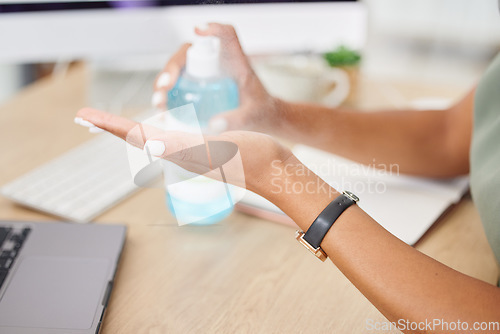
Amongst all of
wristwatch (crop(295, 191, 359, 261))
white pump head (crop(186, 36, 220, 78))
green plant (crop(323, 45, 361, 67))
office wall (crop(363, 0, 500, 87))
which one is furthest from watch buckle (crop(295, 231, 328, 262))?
office wall (crop(363, 0, 500, 87))

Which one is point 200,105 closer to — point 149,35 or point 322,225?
point 322,225

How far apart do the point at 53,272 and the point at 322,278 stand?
28cm

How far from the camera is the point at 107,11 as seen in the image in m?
0.79

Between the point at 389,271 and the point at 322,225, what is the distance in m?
0.07

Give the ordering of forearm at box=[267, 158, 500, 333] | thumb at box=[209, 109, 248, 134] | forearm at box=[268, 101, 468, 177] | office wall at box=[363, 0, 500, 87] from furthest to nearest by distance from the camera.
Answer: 1. office wall at box=[363, 0, 500, 87]
2. forearm at box=[268, 101, 468, 177]
3. thumb at box=[209, 109, 248, 134]
4. forearm at box=[267, 158, 500, 333]

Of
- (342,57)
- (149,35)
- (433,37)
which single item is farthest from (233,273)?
(433,37)

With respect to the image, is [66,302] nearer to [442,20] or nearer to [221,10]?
[221,10]

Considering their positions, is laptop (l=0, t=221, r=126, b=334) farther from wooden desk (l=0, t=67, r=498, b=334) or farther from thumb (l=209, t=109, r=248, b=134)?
thumb (l=209, t=109, r=248, b=134)

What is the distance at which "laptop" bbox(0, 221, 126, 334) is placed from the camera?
1.51 feet

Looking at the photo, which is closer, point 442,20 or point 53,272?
point 53,272

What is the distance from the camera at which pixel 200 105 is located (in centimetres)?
57

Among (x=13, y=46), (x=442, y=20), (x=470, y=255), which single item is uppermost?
(x=13, y=46)

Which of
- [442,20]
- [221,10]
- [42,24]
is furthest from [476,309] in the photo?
[442,20]

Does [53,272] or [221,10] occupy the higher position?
[221,10]
